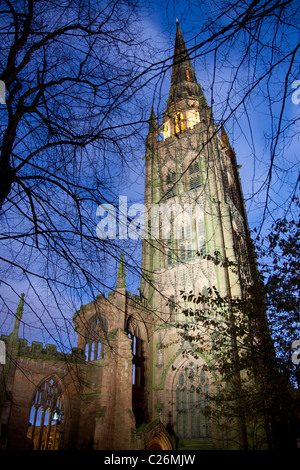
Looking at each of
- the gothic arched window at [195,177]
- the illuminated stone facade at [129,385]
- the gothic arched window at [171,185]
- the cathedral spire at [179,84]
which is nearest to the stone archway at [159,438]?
the illuminated stone facade at [129,385]

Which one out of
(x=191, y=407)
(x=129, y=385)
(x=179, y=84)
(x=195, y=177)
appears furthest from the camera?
(x=195, y=177)

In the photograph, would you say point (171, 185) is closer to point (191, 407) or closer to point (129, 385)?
point (129, 385)

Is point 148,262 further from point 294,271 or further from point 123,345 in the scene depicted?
point 294,271

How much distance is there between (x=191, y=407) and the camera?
19.4m

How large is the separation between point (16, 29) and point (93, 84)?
46.4 inches

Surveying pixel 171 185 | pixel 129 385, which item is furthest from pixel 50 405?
pixel 171 185

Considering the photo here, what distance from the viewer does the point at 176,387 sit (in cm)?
2045

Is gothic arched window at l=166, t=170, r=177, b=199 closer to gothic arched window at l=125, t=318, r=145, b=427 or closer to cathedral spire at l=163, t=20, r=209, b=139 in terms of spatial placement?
cathedral spire at l=163, t=20, r=209, b=139

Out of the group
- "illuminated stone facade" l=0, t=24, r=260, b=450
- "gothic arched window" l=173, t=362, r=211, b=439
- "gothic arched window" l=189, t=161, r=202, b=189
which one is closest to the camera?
"illuminated stone facade" l=0, t=24, r=260, b=450

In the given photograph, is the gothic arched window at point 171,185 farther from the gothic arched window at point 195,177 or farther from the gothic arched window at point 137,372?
the gothic arched window at point 137,372

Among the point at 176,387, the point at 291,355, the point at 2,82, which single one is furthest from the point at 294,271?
the point at 176,387

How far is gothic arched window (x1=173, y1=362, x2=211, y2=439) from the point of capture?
18.6 metres

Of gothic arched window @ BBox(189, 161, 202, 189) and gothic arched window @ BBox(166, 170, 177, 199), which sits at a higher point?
gothic arched window @ BBox(189, 161, 202, 189)

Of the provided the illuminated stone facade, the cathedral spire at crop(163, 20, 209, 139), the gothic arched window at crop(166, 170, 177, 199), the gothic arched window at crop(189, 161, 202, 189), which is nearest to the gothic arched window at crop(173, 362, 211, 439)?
the illuminated stone facade
